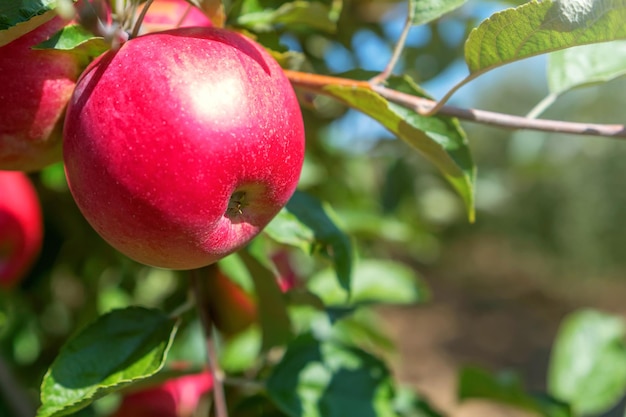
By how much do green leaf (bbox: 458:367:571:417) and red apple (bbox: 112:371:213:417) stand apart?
393mm

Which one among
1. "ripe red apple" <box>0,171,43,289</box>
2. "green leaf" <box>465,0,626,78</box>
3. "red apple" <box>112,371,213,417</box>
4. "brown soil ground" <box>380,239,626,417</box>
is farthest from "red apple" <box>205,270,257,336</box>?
"brown soil ground" <box>380,239,626,417</box>

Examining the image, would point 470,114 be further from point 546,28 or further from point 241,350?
point 241,350

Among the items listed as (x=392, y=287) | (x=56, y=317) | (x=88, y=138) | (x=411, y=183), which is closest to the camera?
(x=88, y=138)

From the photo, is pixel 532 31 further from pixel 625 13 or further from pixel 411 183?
pixel 411 183

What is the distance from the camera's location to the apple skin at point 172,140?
1.58ft

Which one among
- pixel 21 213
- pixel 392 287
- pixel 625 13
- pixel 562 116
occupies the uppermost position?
pixel 625 13

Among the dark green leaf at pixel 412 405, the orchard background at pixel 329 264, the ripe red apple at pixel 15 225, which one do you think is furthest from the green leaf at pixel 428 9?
the ripe red apple at pixel 15 225

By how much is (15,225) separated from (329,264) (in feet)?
1.91

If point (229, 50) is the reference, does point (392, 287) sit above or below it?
below

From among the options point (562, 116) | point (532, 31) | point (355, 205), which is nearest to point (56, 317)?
point (355, 205)

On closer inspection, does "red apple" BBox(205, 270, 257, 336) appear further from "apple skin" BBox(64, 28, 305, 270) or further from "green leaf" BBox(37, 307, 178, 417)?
"apple skin" BBox(64, 28, 305, 270)

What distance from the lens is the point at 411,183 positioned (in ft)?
5.81

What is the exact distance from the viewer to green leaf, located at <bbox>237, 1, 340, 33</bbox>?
2.34 feet

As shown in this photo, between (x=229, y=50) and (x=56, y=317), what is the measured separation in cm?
112
